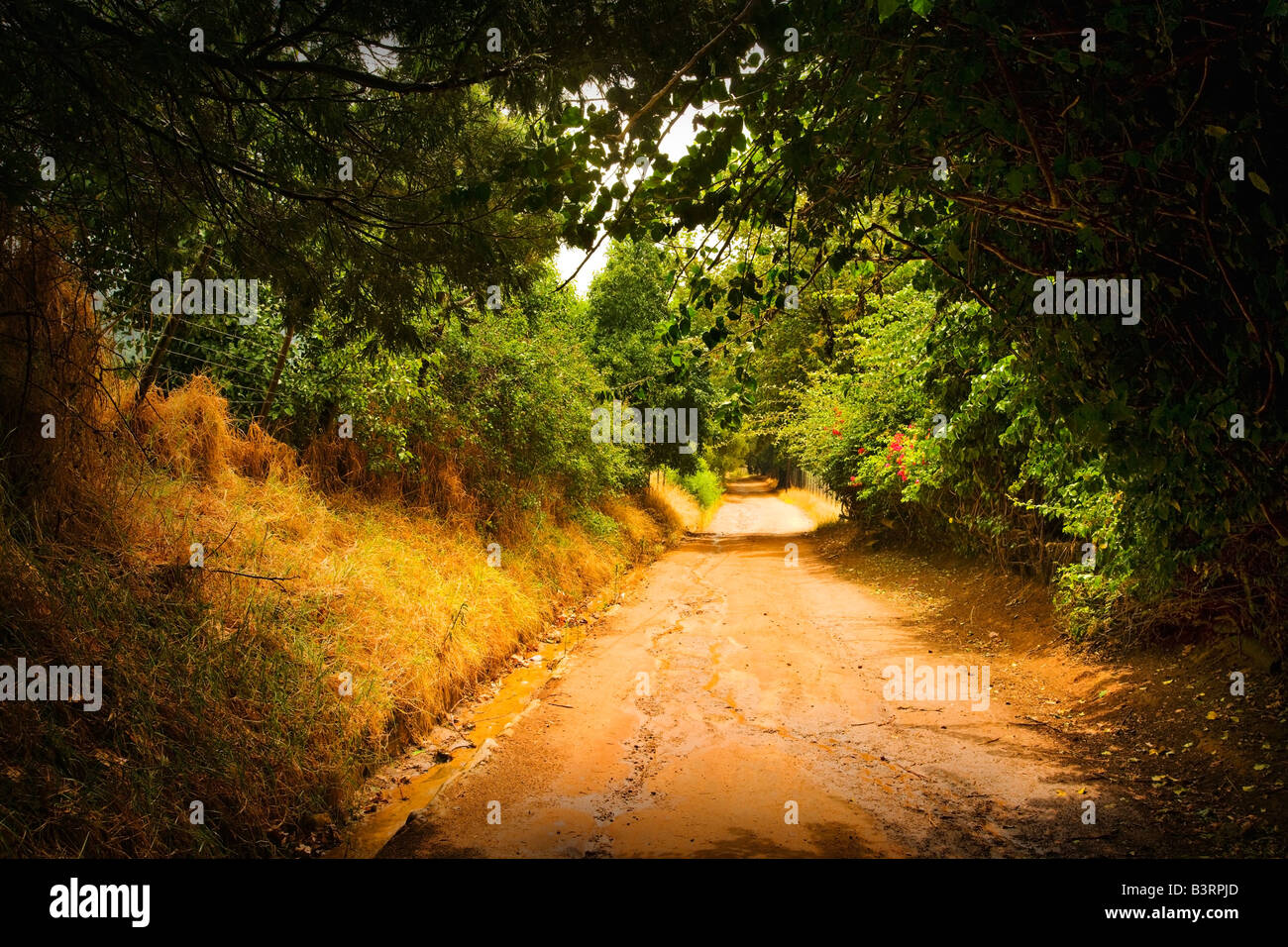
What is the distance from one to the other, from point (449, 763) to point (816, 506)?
23.7 metres

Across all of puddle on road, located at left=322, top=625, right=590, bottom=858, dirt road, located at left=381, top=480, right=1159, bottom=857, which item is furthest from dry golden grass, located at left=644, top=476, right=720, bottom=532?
puddle on road, located at left=322, top=625, right=590, bottom=858

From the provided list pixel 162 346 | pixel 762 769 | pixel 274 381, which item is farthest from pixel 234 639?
pixel 274 381

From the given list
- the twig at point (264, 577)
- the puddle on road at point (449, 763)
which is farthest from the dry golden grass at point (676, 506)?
the twig at point (264, 577)

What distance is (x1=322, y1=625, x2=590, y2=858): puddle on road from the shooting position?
3.90 meters

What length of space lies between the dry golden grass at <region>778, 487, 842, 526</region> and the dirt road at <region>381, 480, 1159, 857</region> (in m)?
14.2

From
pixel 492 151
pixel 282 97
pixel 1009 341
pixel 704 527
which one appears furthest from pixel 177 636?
pixel 704 527

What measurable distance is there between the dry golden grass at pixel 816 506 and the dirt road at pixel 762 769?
1420 cm

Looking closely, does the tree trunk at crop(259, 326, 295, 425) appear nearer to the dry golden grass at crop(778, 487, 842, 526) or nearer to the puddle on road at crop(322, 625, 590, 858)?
the puddle on road at crop(322, 625, 590, 858)

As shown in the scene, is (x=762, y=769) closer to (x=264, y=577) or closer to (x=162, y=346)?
(x=264, y=577)

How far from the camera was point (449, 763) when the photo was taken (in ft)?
16.3

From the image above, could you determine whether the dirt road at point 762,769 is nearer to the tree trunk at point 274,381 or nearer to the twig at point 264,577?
the twig at point 264,577

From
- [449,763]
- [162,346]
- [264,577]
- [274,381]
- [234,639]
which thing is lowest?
[449,763]
